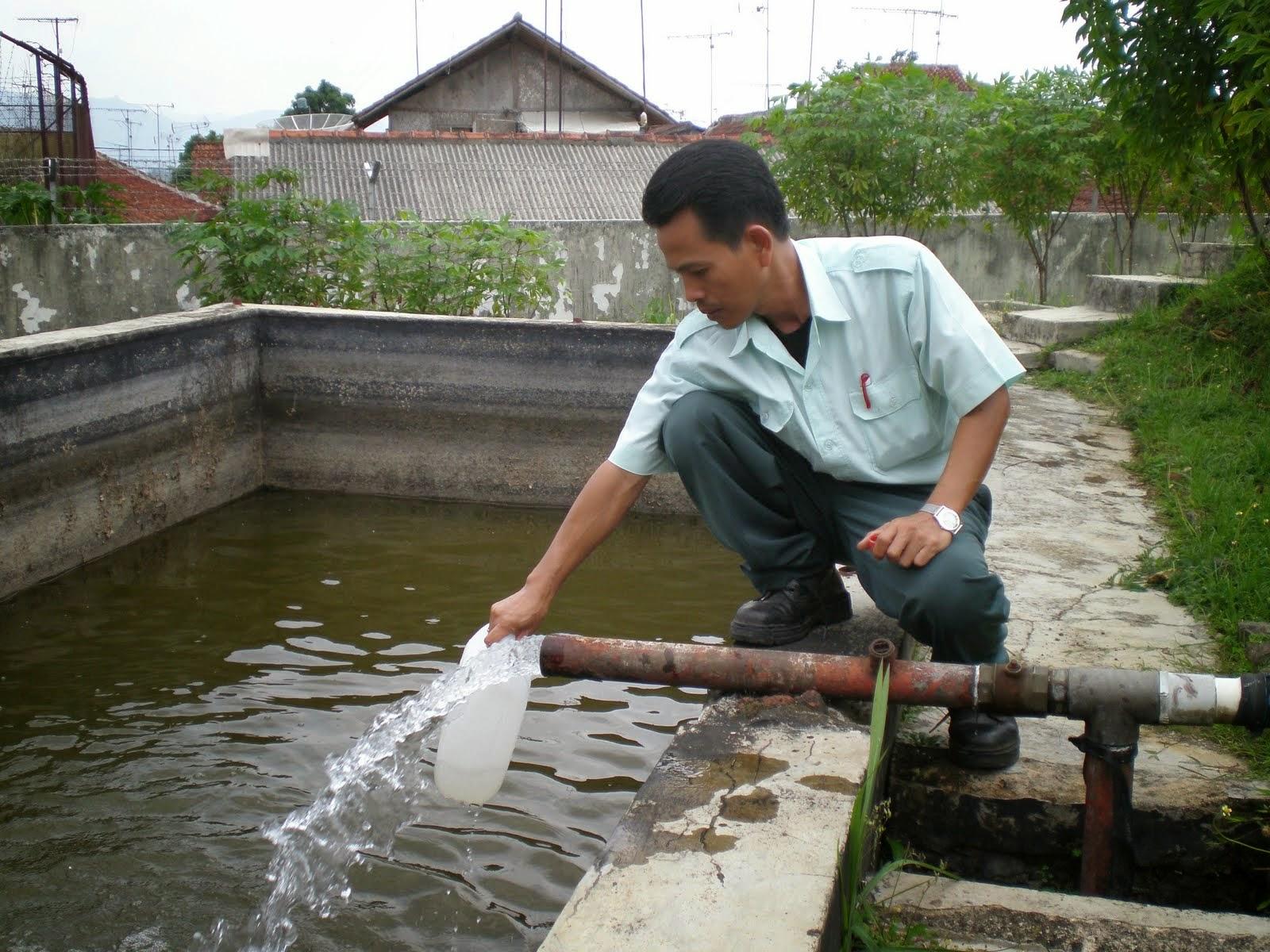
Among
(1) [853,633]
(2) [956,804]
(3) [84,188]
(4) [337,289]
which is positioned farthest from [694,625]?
(3) [84,188]

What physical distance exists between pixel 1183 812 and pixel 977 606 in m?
0.55

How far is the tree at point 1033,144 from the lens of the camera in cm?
981

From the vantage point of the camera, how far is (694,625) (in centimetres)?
457

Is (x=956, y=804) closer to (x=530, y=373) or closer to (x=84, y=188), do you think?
(x=530, y=373)

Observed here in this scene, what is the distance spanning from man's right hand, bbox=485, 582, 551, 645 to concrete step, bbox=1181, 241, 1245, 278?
24.1 ft

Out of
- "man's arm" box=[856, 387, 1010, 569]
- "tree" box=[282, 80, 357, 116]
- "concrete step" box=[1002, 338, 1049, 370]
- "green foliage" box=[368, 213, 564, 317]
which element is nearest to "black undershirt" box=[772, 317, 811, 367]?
"man's arm" box=[856, 387, 1010, 569]

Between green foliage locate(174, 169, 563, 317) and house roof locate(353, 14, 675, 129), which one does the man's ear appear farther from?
house roof locate(353, 14, 675, 129)

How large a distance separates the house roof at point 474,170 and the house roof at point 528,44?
19.7 ft

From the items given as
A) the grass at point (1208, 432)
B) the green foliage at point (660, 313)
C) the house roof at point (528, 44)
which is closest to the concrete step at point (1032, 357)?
the grass at point (1208, 432)

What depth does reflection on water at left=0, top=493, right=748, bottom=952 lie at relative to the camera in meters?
2.73

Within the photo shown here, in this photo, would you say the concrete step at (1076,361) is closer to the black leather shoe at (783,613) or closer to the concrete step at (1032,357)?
the concrete step at (1032,357)

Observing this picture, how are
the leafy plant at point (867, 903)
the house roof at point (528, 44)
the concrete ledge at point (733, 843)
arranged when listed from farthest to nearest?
the house roof at point (528, 44), the leafy plant at point (867, 903), the concrete ledge at point (733, 843)

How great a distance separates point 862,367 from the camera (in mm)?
2533

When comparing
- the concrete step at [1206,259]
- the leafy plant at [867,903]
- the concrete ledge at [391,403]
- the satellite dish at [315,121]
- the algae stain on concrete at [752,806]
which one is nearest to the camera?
the leafy plant at [867,903]
